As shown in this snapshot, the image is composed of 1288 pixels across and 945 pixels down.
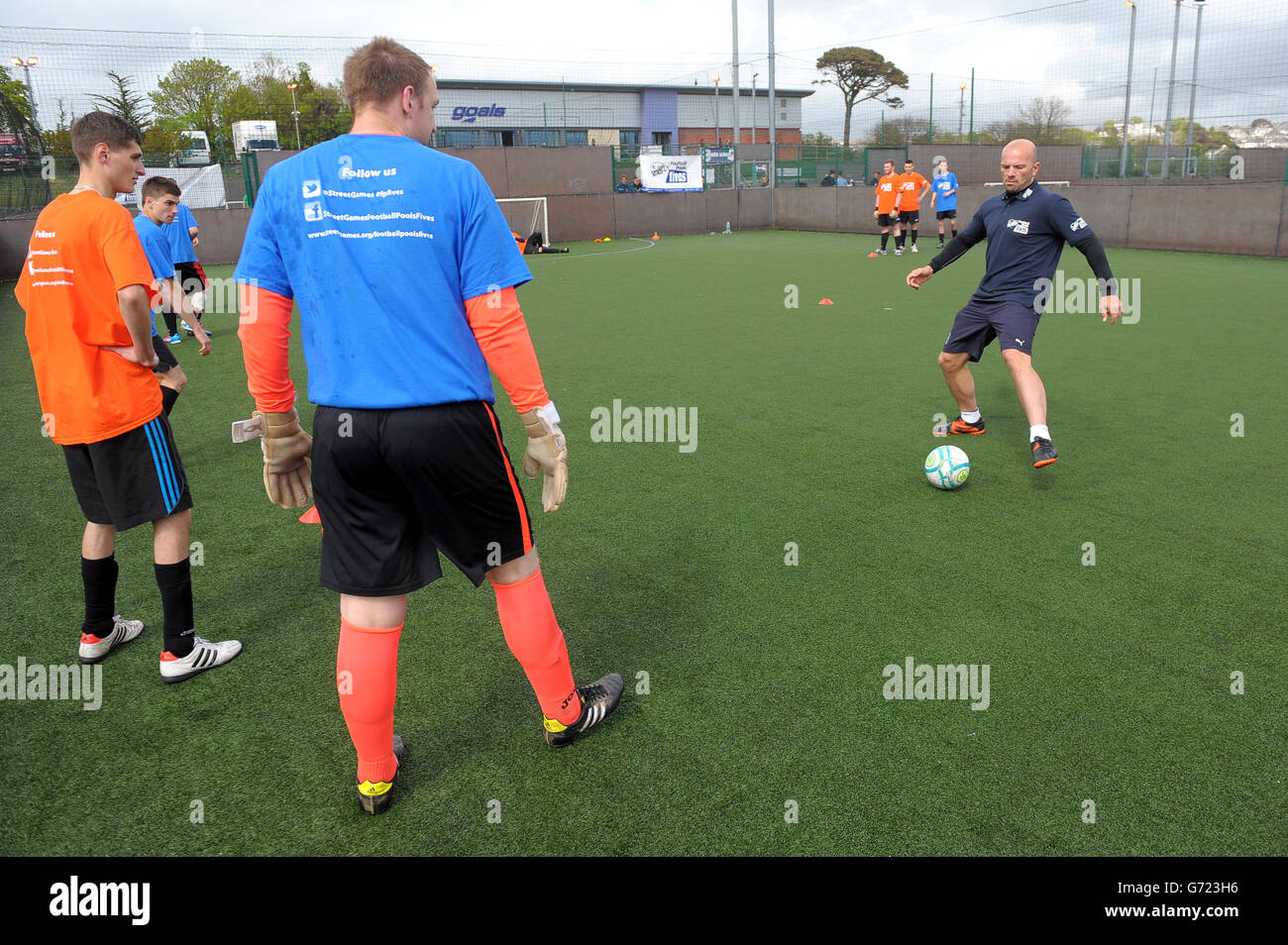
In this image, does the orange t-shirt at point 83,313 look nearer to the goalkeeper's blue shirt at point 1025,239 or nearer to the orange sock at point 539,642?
the orange sock at point 539,642

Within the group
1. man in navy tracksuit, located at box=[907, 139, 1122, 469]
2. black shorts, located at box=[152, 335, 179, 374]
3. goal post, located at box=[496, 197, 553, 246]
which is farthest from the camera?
goal post, located at box=[496, 197, 553, 246]

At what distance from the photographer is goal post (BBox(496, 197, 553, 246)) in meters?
26.1

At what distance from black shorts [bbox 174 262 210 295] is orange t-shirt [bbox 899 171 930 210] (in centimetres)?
1431

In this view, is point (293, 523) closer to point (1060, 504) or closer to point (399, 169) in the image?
point (399, 169)

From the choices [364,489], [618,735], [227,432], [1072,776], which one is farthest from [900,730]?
[227,432]

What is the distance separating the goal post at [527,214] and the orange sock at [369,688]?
24.7 meters

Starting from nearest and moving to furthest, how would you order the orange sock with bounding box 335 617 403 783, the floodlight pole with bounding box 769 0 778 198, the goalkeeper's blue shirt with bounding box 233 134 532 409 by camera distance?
1. the goalkeeper's blue shirt with bounding box 233 134 532 409
2. the orange sock with bounding box 335 617 403 783
3. the floodlight pole with bounding box 769 0 778 198

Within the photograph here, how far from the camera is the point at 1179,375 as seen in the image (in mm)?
7766

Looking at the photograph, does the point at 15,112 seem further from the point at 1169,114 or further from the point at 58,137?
the point at 1169,114

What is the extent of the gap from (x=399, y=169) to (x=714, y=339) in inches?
322

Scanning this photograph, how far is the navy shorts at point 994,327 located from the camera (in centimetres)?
567

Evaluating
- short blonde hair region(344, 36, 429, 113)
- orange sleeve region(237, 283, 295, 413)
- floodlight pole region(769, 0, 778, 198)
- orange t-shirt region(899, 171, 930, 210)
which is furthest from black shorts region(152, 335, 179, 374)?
floodlight pole region(769, 0, 778, 198)

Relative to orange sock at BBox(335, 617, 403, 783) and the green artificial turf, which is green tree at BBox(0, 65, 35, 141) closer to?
the green artificial turf

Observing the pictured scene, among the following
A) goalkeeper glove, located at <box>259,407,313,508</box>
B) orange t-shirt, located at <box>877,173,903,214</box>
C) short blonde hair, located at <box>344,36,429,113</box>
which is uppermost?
orange t-shirt, located at <box>877,173,903,214</box>
